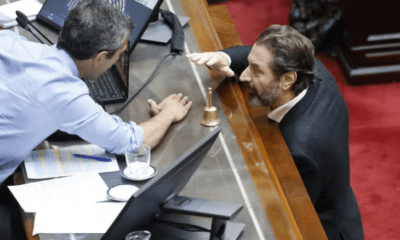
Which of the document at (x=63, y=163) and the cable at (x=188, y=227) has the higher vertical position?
the document at (x=63, y=163)

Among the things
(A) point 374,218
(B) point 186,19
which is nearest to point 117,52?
(B) point 186,19

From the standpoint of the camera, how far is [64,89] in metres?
1.83

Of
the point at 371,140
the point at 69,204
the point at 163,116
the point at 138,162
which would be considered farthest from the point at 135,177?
the point at 371,140

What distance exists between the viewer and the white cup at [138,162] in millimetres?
1879

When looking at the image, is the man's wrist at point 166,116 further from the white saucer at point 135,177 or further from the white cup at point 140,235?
the white cup at point 140,235

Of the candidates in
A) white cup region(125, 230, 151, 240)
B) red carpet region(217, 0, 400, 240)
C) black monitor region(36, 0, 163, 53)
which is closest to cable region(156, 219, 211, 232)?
white cup region(125, 230, 151, 240)

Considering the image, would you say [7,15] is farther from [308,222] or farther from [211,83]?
[308,222]

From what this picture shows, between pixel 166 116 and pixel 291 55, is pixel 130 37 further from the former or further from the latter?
pixel 291 55

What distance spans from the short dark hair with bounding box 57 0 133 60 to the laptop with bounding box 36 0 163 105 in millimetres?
314

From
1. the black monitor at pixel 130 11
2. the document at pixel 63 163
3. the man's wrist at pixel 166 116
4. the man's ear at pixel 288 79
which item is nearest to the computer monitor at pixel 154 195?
the document at pixel 63 163

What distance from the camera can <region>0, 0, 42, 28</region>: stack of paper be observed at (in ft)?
8.79

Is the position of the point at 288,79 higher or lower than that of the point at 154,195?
lower

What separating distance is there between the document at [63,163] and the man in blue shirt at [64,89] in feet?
0.16

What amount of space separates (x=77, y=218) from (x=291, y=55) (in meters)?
1.04
